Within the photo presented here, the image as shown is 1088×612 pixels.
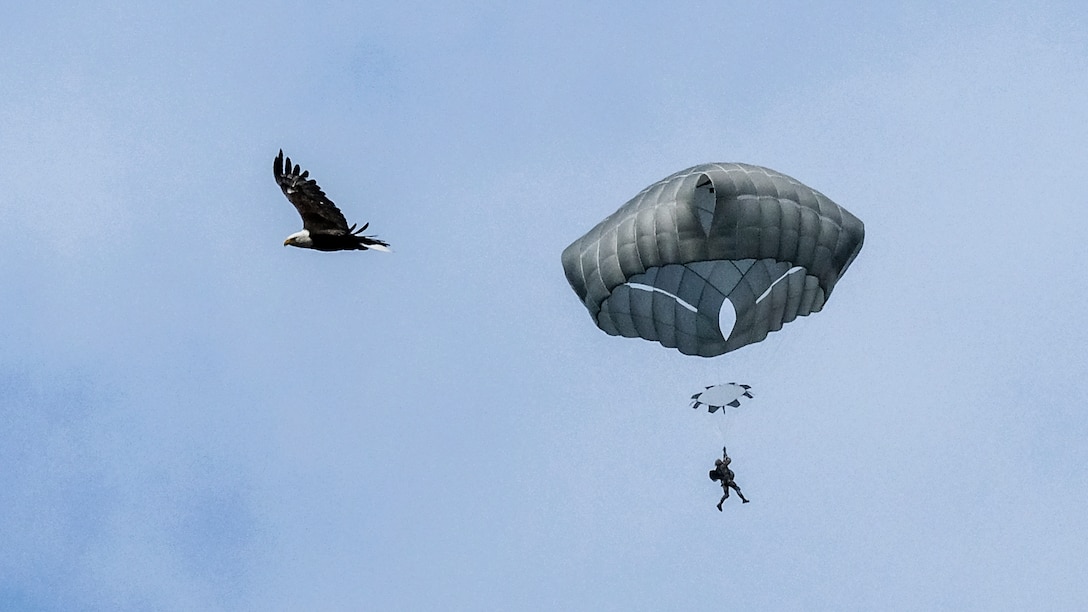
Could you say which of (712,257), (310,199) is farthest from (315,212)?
(712,257)

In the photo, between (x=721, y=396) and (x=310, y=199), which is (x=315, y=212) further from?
(x=721, y=396)

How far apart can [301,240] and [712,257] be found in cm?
826

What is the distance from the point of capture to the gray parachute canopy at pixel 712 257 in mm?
43188

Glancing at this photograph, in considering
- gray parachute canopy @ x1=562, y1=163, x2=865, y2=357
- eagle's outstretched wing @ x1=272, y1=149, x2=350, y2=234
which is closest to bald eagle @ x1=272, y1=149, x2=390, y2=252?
eagle's outstretched wing @ x1=272, y1=149, x2=350, y2=234

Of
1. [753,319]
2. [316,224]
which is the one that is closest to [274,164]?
[316,224]

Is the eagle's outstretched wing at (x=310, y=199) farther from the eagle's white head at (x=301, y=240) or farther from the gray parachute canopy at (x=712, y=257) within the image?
the gray parachute canopy at (x=712, y=257)

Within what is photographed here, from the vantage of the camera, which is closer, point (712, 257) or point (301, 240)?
point (301, 240)

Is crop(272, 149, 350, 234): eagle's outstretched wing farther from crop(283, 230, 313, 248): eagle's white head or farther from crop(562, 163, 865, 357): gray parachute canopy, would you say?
crop(562, 163, 865, 357): gray parachute canopy

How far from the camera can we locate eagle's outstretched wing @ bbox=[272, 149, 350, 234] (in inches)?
1535

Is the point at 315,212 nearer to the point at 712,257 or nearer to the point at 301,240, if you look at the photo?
the point at 301,240

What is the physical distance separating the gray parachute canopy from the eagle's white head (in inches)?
278

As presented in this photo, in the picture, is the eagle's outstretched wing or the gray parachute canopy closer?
the eagle's outstretched wing

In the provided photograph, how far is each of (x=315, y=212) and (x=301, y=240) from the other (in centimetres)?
62

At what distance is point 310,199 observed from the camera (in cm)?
3906
